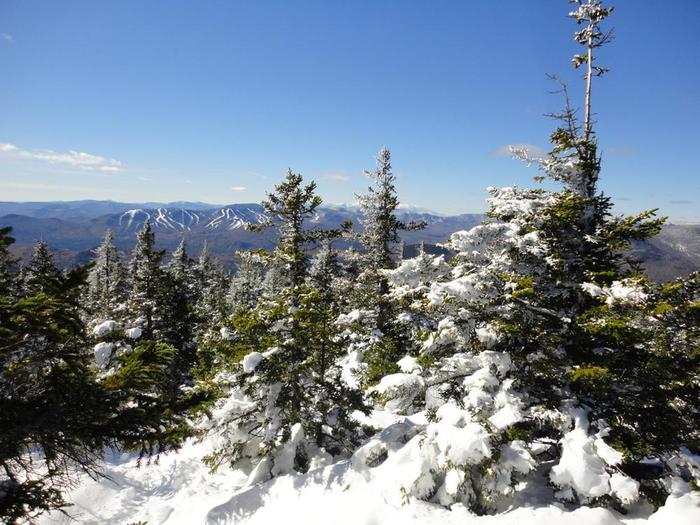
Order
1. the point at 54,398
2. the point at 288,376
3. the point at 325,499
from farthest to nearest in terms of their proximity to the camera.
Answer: the point at 288,376 < the point at 325,499 < the point at 54,398

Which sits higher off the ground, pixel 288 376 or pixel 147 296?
pixel 147 296

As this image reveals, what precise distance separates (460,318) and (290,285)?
745 centimetres

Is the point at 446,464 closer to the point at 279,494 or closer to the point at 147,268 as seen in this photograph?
the point at 279,494

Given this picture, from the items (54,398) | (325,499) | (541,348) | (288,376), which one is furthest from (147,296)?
(541,348)

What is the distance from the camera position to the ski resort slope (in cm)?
810

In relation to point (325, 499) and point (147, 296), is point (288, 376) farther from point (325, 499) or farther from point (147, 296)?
point (147, 296)

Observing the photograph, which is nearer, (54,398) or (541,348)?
(54,398)

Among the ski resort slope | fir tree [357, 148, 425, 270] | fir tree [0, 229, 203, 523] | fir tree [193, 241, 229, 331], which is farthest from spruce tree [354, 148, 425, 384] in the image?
fir tree [0, 229, 203, 523]

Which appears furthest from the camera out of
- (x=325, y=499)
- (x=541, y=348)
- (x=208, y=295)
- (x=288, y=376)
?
(x=208, y=295)

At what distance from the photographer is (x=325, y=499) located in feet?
34.9

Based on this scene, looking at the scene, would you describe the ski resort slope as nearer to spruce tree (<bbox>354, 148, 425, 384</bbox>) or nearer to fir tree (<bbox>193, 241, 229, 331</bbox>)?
spruce tree (<bbox>354, 148, 425, 384</bbox>)

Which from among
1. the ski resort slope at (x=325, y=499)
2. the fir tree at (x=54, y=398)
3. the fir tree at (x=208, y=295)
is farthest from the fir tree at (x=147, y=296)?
the fir tree at (x=54, y=398)

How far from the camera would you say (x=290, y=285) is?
Answer: 50.5 feet

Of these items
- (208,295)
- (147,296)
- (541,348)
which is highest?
(541,348)
